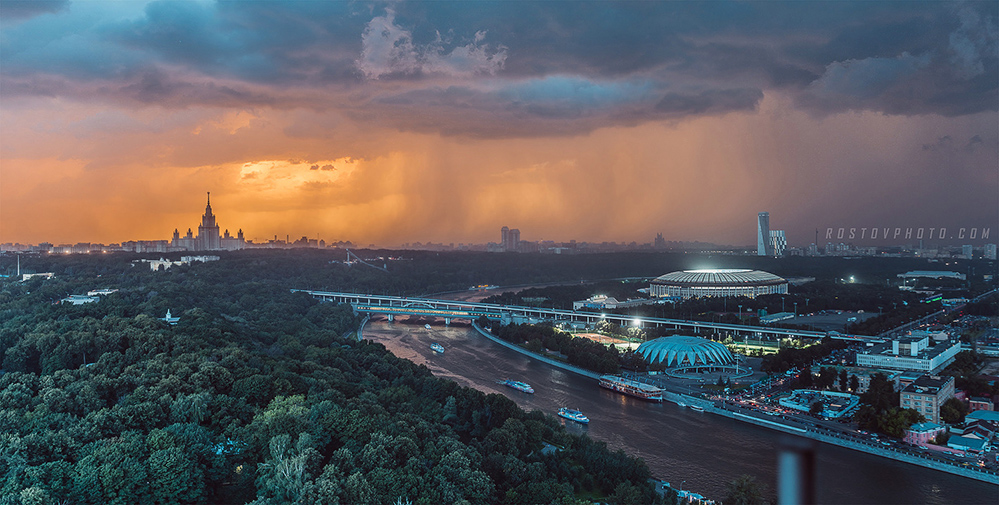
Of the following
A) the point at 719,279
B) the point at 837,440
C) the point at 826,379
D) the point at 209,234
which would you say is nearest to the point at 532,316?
the point at 719,279

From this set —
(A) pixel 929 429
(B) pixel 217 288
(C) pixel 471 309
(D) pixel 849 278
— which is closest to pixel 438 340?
(C) pixel 471 309

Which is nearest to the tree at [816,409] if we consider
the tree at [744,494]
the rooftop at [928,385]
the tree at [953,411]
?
the rooftop at [928,385]

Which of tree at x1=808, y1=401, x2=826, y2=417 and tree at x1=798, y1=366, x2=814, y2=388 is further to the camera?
tree at x1=798, y1=366, x2=814, y2=388

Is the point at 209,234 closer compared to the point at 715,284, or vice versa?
the point at 715,284

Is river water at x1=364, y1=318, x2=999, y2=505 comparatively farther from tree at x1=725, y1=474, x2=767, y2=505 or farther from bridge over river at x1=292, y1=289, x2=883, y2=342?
bridge over river at x1=292, y1=289, x2=883, y2=342

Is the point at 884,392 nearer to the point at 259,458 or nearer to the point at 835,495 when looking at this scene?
the point at 835,495

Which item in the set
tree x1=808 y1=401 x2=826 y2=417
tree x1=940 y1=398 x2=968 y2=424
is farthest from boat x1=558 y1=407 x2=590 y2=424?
tree x1=940 y1=398 x2=968 y2=424

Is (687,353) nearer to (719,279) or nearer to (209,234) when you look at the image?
(719,279)
